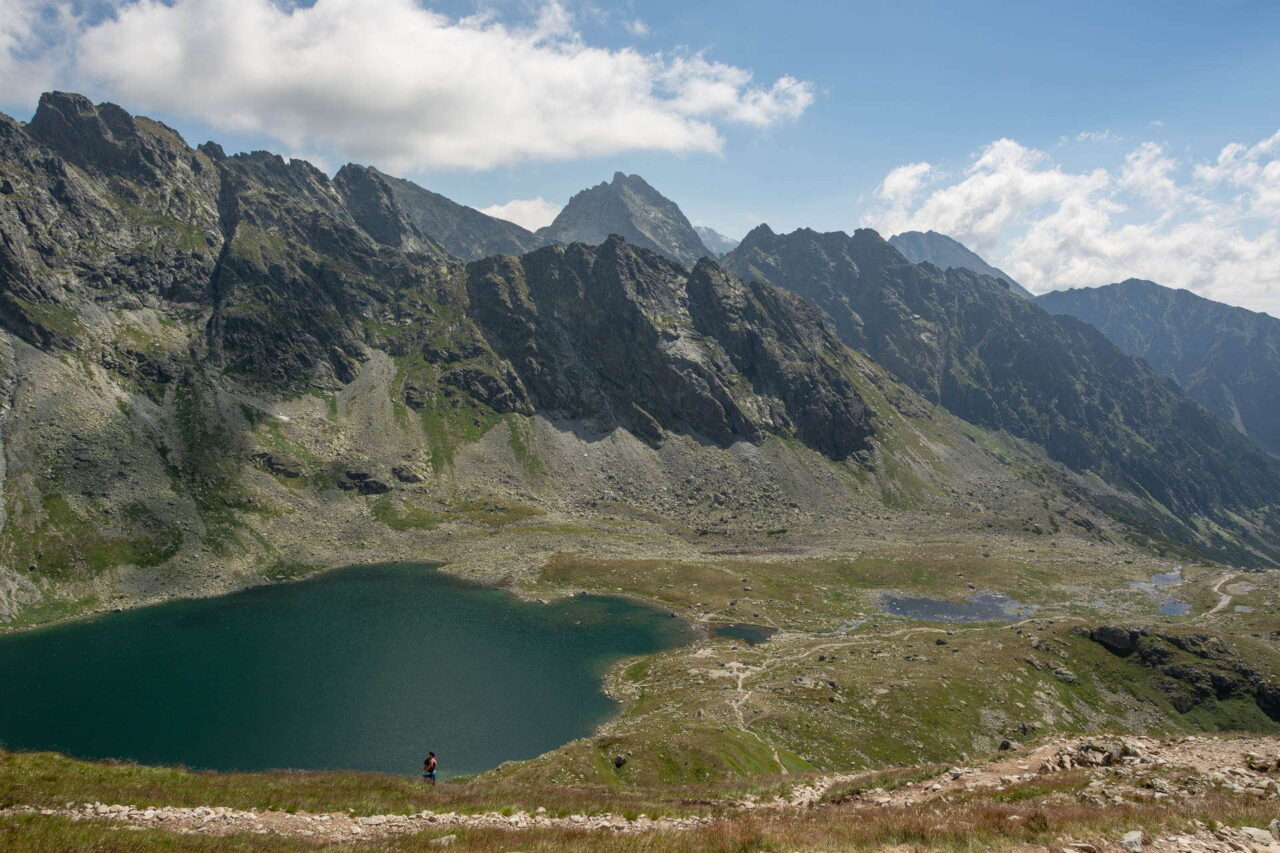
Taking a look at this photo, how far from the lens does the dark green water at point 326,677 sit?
61719 millimetres

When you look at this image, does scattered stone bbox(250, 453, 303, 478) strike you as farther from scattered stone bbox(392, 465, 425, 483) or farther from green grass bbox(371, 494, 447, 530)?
scattered stone bbox(392, 465, 425, 483)

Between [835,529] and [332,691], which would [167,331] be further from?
[835,529]

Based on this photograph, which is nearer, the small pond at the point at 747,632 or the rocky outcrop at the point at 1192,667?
the rocky outcrop at the point at 1192,667

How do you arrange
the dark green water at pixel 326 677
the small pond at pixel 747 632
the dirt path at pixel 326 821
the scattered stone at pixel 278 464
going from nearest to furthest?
the dirt path at pixel 326 821 < the dark green water at pixel 326 677 < the small pond at pixel 747 632 < the scattered stone at pixel 278 464

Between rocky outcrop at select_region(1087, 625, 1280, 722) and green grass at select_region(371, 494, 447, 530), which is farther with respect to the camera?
green grass at select_region(371, 494, 447, 530)

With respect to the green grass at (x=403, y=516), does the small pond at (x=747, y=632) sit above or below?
below

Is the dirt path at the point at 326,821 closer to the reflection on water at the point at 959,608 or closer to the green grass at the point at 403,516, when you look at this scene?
the reflection on water at the point at 959,608

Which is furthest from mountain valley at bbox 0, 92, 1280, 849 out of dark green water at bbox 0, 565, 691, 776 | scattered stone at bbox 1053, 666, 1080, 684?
dark green water at bbox 0, 565, 691, 776

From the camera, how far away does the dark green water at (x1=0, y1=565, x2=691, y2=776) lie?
61719mm

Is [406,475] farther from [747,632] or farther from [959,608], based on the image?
[959,608]

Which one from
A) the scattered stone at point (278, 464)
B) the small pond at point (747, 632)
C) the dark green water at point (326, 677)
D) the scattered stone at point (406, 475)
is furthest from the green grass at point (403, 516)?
the small pond at point (747, 632)

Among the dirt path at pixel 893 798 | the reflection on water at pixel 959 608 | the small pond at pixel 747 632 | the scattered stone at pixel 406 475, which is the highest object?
the scattered stone at pixel 406 475

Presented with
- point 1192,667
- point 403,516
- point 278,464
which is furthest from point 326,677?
point 1192,667

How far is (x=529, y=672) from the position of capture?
8375 centimetres
